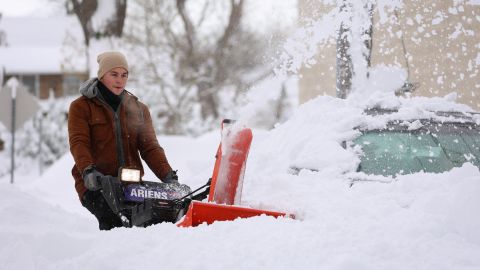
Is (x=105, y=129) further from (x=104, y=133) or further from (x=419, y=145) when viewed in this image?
(x=419, y=145)

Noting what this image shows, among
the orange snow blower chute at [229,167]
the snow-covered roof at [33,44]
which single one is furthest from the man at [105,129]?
the snow-covered roof at [33,44]

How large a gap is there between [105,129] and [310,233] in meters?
1.66

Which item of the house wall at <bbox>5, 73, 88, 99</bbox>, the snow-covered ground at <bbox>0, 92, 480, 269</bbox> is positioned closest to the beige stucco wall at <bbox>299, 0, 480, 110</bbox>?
the snow-covered ground at <bbox>0, 92, 480, 269</bbox>

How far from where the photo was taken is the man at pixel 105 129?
415 cm

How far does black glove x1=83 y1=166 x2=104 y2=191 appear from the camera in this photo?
3850mm

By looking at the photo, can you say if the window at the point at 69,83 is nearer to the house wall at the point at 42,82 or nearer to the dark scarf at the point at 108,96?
the house wall at the point at 42,82

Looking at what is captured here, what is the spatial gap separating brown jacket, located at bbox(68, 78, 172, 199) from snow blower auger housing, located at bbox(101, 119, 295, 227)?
1.03 feet

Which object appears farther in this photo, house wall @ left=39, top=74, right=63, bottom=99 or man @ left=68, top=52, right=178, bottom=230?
house wall @ left=39, top=74, right=63, bottom=99

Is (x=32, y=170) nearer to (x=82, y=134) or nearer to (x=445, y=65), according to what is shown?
(x=445, y=65)

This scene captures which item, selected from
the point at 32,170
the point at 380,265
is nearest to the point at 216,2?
the point at 32,170

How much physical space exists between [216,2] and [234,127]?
81.6ft

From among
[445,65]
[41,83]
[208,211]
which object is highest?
[41,83]

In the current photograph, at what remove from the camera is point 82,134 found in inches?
165

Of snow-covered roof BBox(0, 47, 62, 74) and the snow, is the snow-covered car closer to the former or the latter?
the snow
